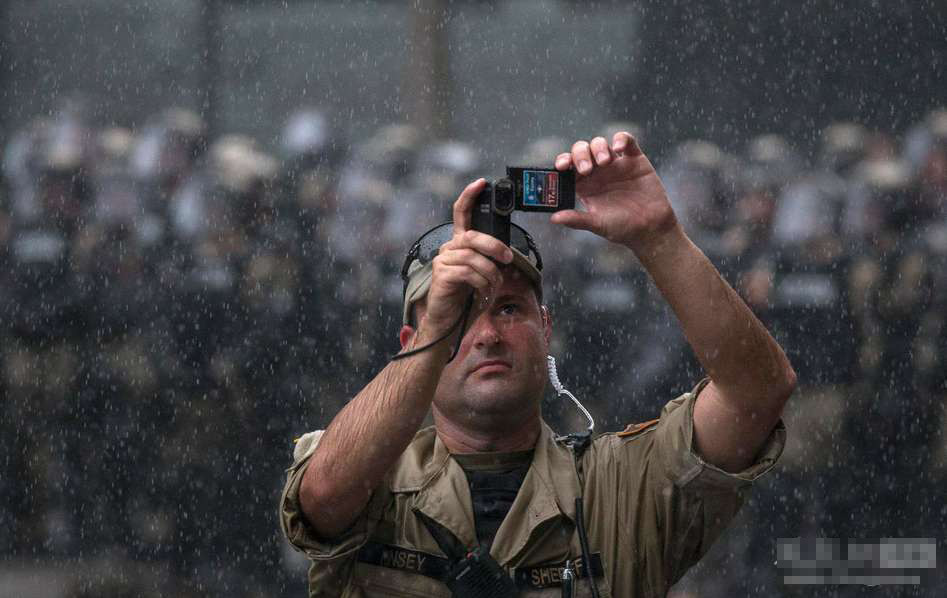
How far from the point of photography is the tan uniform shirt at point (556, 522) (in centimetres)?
256

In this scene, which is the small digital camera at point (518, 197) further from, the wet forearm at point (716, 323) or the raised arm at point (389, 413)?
the wet forearm at point (716, 323)

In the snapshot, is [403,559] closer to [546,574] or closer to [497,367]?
[546,574]

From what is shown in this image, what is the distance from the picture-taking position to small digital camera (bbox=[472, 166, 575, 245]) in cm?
231

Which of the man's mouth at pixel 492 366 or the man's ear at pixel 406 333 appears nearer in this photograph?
the man's mouth at pixel 492 366

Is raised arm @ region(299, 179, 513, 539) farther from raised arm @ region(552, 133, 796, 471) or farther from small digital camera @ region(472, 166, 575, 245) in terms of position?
raised arm @ region(552, 133, 796, 471)

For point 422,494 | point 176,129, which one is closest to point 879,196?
point 176,129

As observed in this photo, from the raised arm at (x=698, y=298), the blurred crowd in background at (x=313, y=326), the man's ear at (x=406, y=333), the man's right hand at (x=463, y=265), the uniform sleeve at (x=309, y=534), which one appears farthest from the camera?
the blurred crowd in background at (x=313, y=326)

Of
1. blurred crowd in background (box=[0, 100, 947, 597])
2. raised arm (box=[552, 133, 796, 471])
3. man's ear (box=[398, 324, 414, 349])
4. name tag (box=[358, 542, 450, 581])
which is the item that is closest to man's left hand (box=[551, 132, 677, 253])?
raised arm (box=[552, 133, 796, 471])

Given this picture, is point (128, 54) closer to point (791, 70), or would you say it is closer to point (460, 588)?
point (791, 70)

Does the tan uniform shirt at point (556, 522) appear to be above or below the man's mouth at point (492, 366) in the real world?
below

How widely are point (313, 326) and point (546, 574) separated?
8.97 feet

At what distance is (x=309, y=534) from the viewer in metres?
2.57

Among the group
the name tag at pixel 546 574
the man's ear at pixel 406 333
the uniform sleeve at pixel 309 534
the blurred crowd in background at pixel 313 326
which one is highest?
the man's ear at pixel 406 333

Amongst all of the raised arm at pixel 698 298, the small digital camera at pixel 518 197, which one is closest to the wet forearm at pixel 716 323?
the raised arm at pixel 698 298
